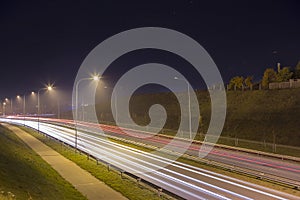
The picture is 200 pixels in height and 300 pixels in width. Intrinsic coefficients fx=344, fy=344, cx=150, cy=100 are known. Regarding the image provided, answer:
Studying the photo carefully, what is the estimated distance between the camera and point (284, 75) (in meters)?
59.3

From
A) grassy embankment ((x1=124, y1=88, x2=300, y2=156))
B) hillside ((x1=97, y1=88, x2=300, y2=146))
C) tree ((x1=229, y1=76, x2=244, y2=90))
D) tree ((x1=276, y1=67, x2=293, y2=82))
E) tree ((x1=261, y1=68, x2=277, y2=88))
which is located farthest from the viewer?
tree ((x1=229, y1=76, x2=244, y2=90))

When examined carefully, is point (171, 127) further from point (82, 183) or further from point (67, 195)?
point (67, 195)

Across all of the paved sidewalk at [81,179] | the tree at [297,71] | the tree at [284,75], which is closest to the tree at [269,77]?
the tree at [284,75]

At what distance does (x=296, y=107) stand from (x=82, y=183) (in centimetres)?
3303

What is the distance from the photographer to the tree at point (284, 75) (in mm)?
58816

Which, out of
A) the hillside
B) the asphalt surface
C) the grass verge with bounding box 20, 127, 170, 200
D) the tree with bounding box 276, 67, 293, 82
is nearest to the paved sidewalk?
the grass verge with bounding box 20, 127, 170, 200

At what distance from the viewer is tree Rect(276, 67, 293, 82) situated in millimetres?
58816

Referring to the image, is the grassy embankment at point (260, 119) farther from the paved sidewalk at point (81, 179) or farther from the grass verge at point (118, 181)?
the paved sidewalk at point (81, 179)

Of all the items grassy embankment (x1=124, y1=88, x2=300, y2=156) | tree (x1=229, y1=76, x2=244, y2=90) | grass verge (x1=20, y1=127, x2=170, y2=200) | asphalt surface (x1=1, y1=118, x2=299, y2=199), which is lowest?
asphalt surface (x1=1, y1=118, x2=299, y2=199)

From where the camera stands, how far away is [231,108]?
53312 millimetres

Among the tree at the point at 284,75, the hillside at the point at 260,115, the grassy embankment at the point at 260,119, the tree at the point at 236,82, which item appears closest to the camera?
the grassy embankment at the point at 260,119

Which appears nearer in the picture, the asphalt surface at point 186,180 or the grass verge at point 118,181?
the asphalt surface at point 186,180

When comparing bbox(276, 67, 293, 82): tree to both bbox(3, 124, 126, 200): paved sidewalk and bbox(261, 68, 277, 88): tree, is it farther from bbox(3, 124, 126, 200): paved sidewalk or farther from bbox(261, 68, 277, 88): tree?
bbox(3, 124, 126, 200): paved sidewalk

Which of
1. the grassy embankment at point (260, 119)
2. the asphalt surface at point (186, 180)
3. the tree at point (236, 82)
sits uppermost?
the tree at point (236, 82)
